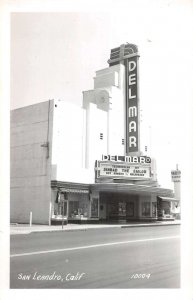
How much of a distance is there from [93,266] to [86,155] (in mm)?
18323

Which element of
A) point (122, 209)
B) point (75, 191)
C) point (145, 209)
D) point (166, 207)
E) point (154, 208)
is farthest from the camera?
point (166, 207)

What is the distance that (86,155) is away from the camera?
28.3 m

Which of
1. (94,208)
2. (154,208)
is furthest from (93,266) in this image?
(154,208)

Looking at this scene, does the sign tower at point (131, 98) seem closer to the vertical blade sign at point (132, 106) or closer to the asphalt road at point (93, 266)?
the vertical blade sign at point (132, 106)

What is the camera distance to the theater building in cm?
2606

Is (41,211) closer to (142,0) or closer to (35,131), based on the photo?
(35,131)

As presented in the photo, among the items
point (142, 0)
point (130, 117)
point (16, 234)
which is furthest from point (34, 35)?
point (130, 117)

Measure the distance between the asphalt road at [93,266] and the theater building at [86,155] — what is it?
1183 centimetres

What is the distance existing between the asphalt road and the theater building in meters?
11.8

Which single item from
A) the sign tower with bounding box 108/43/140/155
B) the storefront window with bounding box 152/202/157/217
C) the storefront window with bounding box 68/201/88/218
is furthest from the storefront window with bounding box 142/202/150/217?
the storefront window with bounding box 68/201/88/218

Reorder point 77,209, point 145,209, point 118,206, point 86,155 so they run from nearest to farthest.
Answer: point 77,209
point 86,155
point 118,206
point 145,209

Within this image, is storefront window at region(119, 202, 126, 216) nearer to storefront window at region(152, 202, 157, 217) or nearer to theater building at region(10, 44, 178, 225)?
theater building at region(10, 44, 178, 225)

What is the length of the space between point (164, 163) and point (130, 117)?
529cm

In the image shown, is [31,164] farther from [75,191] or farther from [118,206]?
[118,206]
